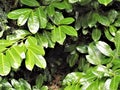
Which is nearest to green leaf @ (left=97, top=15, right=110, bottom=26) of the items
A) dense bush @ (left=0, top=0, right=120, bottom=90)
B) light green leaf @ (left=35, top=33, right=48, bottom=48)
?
dense bush @ (left=0, top=0, right=120, bottom=90)

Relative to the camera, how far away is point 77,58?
2.35 m

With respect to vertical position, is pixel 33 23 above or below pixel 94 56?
above

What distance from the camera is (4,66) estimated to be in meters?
1.59

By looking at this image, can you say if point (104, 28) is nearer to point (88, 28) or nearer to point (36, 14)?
point (88, 28)

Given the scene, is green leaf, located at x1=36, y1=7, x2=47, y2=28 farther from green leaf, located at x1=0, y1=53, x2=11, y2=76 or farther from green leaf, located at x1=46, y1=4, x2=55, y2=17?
green leaf, located at x1=0, y1=53, x2=11, y2=76

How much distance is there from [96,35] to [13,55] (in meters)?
0.68

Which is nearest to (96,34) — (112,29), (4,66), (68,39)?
(112,29)

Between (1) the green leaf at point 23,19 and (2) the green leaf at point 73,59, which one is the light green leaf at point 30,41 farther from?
(2) the green leaf at point 73,59

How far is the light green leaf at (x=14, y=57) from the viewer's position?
5.27 feet

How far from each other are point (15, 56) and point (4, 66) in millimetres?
79

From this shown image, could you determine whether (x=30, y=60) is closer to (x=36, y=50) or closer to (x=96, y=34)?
(x=36, y=50)

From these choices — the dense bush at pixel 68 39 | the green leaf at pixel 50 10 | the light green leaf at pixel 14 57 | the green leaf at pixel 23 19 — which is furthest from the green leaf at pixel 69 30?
the light green leaf at pixel 14 57

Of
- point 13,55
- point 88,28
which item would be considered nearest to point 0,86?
point 13,55

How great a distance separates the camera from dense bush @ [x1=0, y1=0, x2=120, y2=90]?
1.61 m
